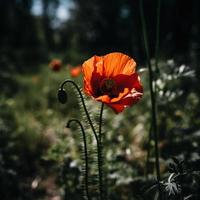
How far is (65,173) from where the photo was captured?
9.13 ft

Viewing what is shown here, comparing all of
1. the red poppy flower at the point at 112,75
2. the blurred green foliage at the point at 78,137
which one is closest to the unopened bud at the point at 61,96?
the red poppy flower at the point at 112,75

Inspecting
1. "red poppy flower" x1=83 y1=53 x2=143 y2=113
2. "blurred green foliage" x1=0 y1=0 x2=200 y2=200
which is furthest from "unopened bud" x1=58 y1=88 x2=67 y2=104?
"blurred green foliage" x1=0 y1=0 x2=200 y2=200

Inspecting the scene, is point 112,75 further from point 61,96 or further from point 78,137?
point 78,137

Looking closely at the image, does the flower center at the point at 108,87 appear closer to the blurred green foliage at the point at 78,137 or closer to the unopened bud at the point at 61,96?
the unopened bud at the point at 61,96

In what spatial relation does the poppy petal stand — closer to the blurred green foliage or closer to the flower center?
the flower center

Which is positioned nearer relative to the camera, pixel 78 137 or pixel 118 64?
pixel 118 64

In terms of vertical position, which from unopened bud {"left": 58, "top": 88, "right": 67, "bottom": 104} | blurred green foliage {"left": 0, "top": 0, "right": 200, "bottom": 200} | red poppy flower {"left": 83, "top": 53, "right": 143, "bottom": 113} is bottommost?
unopened bud {"left": 58, "top": 88, "right": 67, "bottom": 104}

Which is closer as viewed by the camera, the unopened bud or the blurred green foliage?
the unopened bud

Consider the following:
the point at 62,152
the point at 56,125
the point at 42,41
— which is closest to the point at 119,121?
the point at 56,125

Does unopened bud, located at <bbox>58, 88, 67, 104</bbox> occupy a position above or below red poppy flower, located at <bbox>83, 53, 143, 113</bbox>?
below

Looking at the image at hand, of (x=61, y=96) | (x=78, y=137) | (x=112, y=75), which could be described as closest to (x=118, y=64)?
(x=112, y=75)

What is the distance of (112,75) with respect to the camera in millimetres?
2021

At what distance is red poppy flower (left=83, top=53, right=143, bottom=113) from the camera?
1.94m

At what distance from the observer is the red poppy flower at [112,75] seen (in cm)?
194
